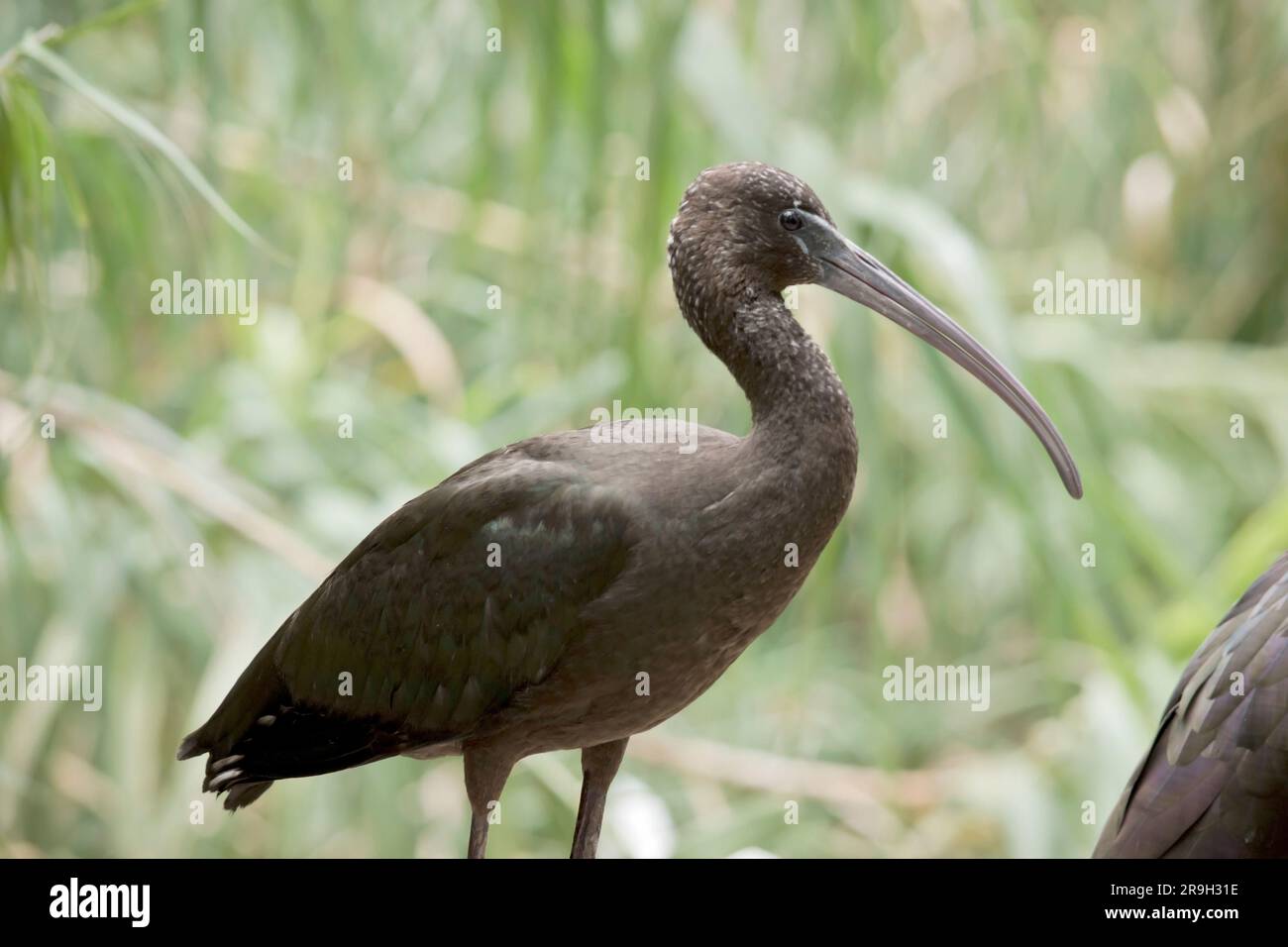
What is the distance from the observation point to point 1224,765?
2.22 m

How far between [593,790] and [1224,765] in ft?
2.95

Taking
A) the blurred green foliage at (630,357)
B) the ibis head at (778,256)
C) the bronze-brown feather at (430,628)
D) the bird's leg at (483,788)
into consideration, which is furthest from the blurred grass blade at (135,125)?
the bird's leg at (483,788)

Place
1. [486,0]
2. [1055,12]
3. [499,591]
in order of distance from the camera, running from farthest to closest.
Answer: [1055,12] < [486,0] < [499,591]

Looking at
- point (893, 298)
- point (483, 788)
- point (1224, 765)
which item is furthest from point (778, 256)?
point (1224, 765)

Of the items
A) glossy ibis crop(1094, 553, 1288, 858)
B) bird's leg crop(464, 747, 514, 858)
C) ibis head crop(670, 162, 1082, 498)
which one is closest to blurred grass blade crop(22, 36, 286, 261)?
ibis head crop(670, 162, 1082, 498)

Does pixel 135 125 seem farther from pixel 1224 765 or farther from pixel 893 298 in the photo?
pixel 1224 765

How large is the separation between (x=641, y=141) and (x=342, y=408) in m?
0.98

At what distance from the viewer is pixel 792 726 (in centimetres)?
451

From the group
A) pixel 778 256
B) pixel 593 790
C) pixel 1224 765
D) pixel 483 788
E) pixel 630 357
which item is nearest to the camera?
pixel 778 256

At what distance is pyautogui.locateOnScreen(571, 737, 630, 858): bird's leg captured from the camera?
2088mm

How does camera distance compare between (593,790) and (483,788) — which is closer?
(483,788)

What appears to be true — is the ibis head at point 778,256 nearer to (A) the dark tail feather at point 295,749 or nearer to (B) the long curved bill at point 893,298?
(B) the long curved bill at point 893,298

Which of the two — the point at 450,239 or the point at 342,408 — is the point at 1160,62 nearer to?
the point at 450,239

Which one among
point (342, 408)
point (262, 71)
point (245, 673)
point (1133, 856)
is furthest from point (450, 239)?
point (1133, 856)
